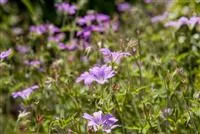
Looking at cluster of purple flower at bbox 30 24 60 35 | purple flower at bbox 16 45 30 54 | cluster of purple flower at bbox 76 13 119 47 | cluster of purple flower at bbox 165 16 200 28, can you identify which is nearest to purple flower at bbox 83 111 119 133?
cluster of purple flower at bbox 165 16 200 28

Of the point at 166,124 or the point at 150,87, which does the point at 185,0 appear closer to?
the point at 150,87

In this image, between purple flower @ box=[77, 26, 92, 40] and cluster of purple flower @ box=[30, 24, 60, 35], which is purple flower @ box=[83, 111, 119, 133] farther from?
cluster of purple flower @ box=[30, 24, 60, 35]

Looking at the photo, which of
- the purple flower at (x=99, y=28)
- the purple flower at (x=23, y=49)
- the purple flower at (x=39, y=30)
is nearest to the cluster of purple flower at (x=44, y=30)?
the purple flower at (x=39, y=30)

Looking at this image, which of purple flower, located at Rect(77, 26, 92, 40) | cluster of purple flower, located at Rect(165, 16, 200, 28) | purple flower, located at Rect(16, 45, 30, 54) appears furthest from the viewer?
purple flower, located at Rect(16, 45, 30, 54)

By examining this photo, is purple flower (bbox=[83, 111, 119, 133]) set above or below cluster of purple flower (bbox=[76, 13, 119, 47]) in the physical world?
below

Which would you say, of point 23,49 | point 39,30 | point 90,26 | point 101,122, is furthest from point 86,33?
point 101,122

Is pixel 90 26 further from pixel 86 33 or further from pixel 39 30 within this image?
pixel 39 30

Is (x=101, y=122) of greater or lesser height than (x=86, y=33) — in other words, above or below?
below

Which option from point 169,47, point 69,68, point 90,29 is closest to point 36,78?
point 69,68

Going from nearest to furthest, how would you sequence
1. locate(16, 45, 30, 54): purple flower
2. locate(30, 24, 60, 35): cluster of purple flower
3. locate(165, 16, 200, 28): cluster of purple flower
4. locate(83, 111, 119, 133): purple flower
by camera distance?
locate(83, 111, 119, 133): purple flower
locate(165, 16, 200, 28): cluster of purple flower
locate(30, 24, 60, 35): cluster of purple flower
locate(16, 45, 30, 54): purple flower
